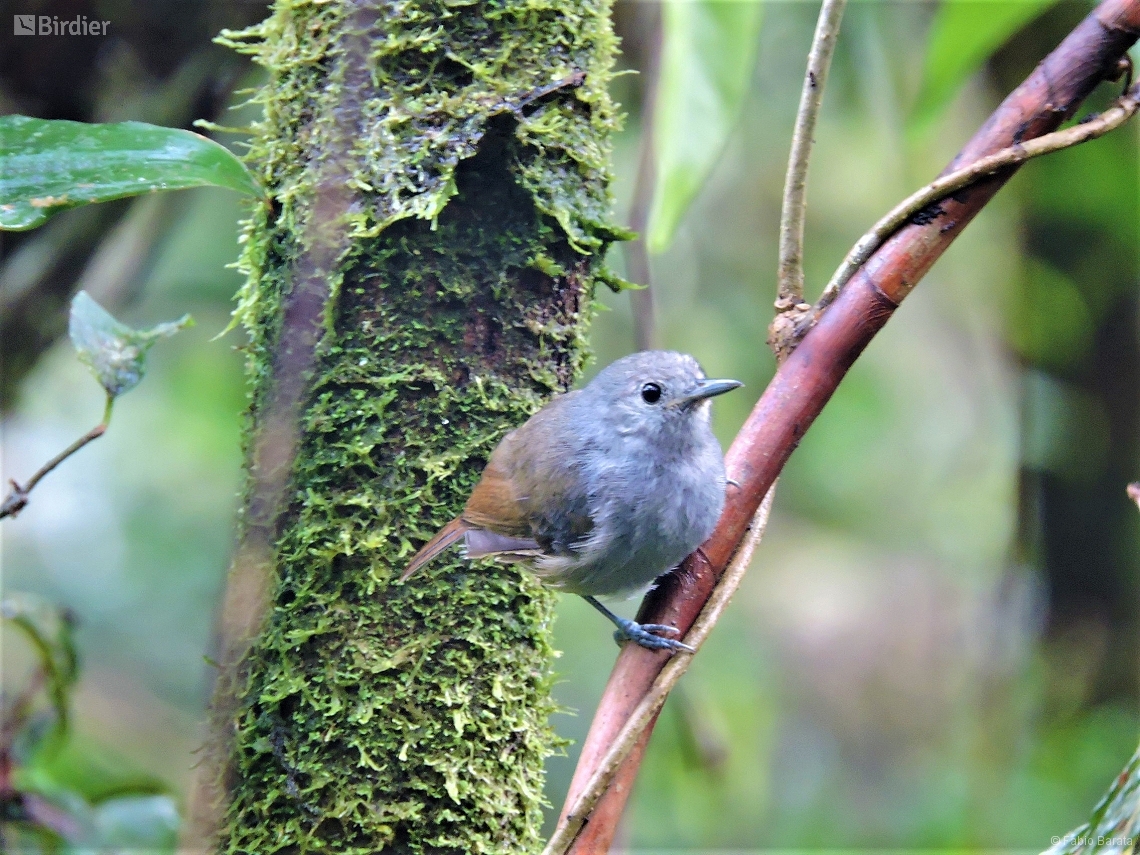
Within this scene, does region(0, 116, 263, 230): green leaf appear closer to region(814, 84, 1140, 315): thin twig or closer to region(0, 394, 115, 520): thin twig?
region(0, 394, 115, 520): thin twig

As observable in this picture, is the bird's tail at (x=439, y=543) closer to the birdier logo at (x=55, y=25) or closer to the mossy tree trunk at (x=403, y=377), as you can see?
the mossy tree trunk at (x=403, y=377)

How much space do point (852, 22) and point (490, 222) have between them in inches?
97.1

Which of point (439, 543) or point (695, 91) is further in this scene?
point (695, 91)

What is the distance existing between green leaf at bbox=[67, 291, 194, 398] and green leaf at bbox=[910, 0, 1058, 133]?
1.82 m

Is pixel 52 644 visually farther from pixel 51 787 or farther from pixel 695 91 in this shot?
pixel 695 91

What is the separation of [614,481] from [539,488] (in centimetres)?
18

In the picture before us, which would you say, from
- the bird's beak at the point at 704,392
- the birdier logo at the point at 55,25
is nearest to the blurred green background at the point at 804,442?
the birdier logo at the point at 55,25

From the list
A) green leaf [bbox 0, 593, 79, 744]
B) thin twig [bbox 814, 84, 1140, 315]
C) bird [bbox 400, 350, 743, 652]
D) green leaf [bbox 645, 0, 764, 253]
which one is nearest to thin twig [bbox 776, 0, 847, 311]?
thin twig [bbox 814, 84, 1140, 315]

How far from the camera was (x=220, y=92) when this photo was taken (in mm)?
3090

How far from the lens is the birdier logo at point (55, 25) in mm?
2791

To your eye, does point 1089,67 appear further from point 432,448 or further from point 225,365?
point 225,365

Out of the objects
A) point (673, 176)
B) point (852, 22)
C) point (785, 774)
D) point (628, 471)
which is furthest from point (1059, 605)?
point (673, 176)

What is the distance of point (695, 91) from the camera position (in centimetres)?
192

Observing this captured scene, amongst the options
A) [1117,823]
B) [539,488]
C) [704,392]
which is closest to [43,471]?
[539,488]
